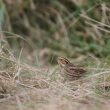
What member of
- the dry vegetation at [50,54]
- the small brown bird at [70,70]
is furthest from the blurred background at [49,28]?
the small brown bird at [70,70]

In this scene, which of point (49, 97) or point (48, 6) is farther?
Answer: point (48, 6)

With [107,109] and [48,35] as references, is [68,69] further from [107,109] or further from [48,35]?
[48,35]

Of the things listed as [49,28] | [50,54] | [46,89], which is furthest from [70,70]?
[49,28]

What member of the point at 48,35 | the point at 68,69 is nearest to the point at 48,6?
the point at 48,35

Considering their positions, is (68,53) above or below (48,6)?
below

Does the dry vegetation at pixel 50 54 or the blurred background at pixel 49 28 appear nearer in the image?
the dry vegetation at pixel 50 54

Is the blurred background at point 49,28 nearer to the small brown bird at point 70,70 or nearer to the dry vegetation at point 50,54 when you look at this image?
the dry vegetation at point 50,54

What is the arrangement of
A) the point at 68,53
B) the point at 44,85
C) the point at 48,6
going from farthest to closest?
1. the point at 48,6
2. the point at 68,53
3. the point at 44,85
